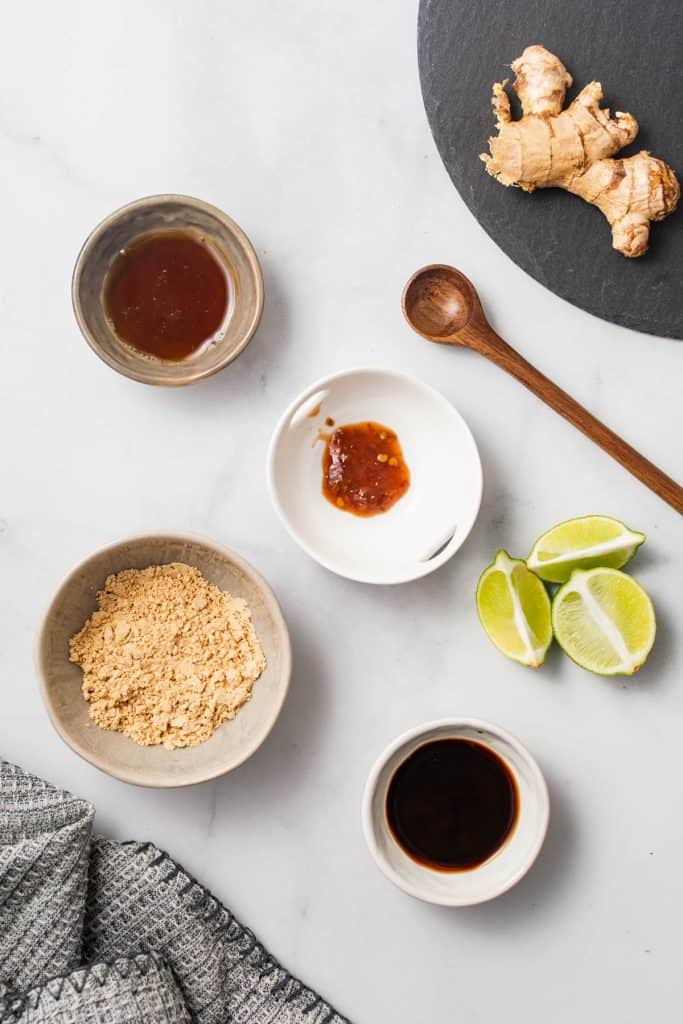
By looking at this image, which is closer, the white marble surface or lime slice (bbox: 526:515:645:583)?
lime slice (bbox: 526:515:645:583)

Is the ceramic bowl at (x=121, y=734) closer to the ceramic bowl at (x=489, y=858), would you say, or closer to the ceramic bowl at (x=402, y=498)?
the ceramic bowl at (x=402, y=498)

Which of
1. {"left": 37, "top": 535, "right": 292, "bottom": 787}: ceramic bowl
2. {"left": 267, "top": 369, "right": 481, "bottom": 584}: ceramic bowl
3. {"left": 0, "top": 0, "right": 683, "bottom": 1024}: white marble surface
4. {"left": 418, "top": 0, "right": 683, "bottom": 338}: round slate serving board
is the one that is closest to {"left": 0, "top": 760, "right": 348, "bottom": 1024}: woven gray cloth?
{"left": 0, "top": 0, "right": 683, "bottom": 1024}: white marble surface

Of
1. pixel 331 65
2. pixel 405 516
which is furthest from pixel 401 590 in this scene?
pixel 331 65

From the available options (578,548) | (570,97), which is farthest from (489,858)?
(570,97)

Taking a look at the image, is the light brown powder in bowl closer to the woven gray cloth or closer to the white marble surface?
the white marble surface

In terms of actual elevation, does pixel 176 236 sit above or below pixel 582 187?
below

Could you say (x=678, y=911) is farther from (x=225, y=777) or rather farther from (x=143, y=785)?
(x=143, y=785)

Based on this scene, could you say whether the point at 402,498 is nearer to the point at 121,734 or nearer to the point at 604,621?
the point at 604,621
